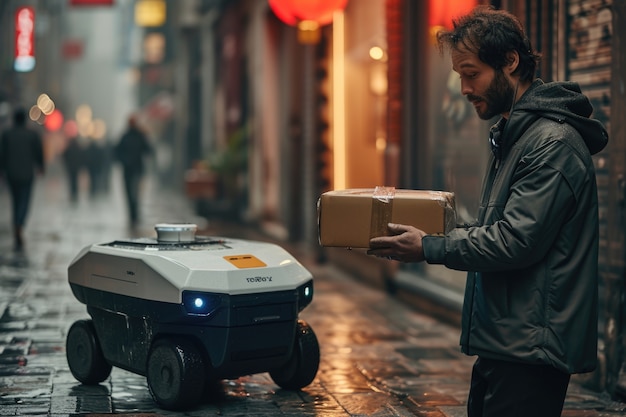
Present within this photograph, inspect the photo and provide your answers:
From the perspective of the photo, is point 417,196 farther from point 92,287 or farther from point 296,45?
point 296,45

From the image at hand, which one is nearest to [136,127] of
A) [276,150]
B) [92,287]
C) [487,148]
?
[276,150]

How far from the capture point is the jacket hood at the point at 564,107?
329 cm

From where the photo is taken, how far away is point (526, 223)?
314 cm

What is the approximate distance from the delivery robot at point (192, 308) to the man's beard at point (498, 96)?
236 cm

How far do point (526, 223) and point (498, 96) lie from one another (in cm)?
42

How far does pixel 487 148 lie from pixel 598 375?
2.36 m

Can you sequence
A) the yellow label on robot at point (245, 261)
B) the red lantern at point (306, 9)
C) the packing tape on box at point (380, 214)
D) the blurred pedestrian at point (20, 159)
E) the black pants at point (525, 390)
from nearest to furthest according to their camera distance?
the black pants at point (525, 390) < the packing tape on box at point (380, 214) < the yellow label on robot at point (245, 261) < the red lantern at point (306, 9) < the blurred pedestrian at point (20, 159)

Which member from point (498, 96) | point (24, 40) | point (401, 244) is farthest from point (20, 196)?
point (24, 40)

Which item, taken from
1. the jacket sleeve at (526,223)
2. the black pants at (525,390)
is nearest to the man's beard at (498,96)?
the jacket sleeve at (526,223)

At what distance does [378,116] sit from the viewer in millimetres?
12055

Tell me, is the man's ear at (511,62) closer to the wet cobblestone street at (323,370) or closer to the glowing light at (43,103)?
the wet cobblestone street at (323,370)

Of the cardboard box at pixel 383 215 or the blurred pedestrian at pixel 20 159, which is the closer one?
the cardboard box at pixel 383 215

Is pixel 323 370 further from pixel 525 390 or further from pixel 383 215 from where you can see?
pixel 525 390

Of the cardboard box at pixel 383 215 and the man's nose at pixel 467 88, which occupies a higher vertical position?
the man's nose at pixel 467 88
